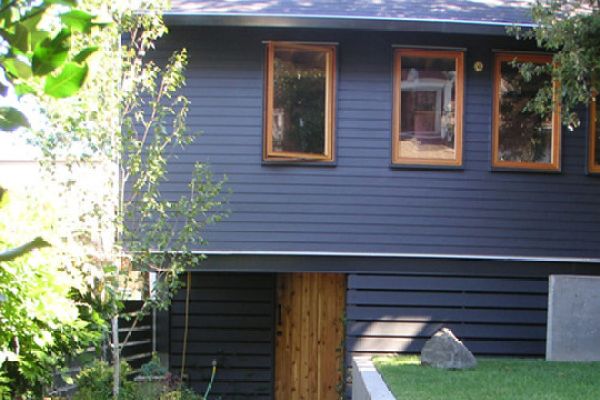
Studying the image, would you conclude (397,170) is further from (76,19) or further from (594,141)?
(76,19)

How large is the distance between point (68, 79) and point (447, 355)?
7083 millimetres

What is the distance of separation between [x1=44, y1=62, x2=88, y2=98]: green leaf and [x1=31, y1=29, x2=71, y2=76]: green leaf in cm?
2

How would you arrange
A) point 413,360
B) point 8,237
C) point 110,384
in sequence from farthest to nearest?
point 413,360, point 110,384, point 8,237

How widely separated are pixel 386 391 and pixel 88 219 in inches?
124

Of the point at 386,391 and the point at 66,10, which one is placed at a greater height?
the point at 66,10

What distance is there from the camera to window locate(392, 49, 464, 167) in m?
9.02

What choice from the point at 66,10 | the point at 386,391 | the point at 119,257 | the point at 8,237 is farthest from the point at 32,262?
the point at 66,10

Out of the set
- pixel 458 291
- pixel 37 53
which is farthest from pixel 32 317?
pixel 458 291

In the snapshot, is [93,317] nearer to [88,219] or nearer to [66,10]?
[88,219]

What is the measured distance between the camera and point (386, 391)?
6621mm

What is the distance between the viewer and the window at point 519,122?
9.10 m

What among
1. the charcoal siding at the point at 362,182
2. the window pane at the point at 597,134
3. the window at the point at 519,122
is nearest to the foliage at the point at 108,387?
the charcoal siding at the point at 362,182

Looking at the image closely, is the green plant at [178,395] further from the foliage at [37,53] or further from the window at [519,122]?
the foliage at [37,53]

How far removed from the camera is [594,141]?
9172 mm
